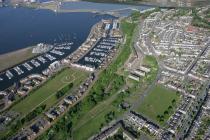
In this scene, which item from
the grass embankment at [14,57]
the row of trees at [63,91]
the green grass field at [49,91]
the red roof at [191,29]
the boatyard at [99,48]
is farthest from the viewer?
the red roof at [191,29]

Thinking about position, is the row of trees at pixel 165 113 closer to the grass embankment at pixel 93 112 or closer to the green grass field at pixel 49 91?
the grass embankment at pixel 93 112

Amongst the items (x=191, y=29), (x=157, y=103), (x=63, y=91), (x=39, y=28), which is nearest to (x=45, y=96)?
(x=63, y=91)

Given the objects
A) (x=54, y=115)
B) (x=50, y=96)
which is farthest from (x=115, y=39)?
(x=54, y=115)

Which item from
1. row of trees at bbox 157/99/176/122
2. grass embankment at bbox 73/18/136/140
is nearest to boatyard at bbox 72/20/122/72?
grass embankment at bbox 73/18/136/140

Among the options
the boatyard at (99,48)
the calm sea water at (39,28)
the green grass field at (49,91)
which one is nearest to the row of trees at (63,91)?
the green grass field at (49,91)

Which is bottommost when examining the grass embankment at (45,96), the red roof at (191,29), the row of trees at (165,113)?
the grass embankment at (45,96)

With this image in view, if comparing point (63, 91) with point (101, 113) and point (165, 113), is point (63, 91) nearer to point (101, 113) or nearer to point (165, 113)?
point (101, 113)

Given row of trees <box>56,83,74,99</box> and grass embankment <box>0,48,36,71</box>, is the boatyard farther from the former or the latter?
grass embankment <box>0,48,36,71</box>
